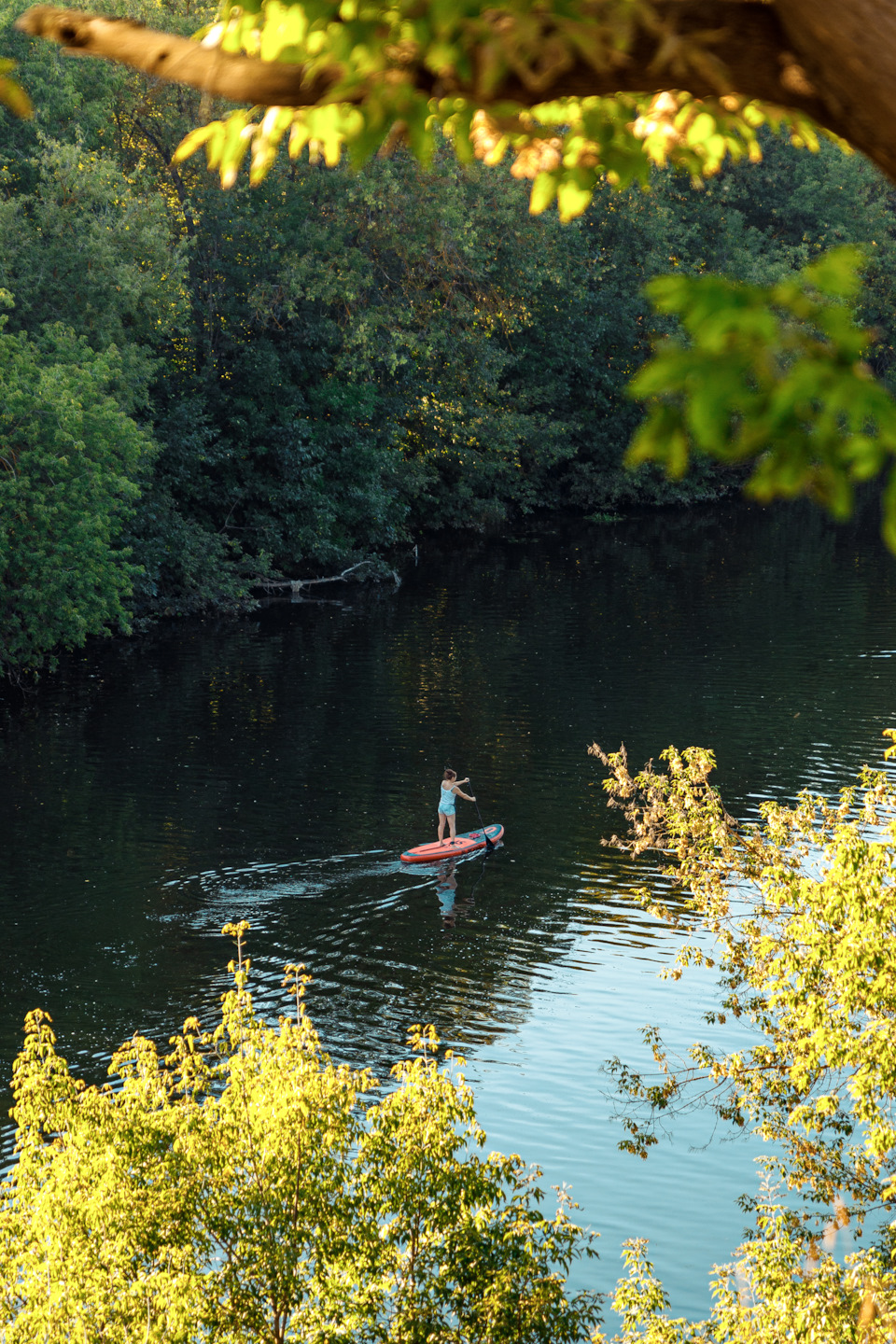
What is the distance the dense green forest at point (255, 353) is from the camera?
38719 millimetres

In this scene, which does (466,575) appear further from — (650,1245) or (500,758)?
(650,1245)

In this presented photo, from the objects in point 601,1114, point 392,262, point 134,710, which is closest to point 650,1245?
point 601,1114

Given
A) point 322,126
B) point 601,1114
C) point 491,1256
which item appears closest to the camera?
point 322,126

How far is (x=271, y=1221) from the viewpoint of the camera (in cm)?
1095

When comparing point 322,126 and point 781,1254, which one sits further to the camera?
point 781,1254

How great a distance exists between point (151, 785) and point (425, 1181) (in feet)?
71.6

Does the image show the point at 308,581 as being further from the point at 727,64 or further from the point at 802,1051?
the point at 727,64

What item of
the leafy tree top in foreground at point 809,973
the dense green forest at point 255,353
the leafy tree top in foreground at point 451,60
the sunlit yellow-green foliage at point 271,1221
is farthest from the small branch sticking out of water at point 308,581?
the leafy tree top in foreground at point 451,60

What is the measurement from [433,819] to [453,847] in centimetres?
229

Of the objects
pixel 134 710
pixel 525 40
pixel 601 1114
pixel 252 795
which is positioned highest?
pixel 525 40

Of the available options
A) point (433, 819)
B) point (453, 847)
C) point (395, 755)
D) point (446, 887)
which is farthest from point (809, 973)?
point (395, 755)

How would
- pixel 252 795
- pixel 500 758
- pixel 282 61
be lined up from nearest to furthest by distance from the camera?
pixel 282 61 → pixel 252 795 → pixel 500 758

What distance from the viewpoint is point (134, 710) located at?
3850 centimetres

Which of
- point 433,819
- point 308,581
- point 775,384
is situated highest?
point 775,384
